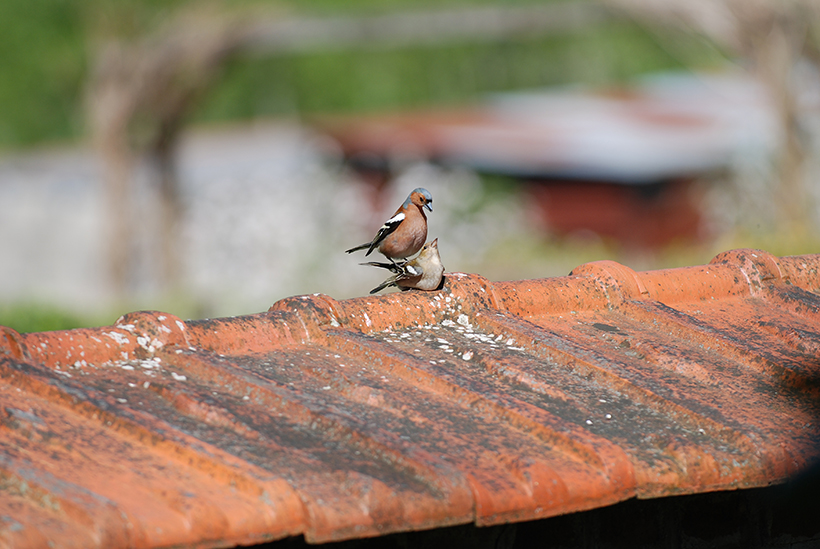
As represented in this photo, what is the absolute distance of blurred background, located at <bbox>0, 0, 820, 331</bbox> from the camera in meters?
9.44

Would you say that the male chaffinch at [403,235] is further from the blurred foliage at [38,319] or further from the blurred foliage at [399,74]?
the blurred foliage at [399,74]

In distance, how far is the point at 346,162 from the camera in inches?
544

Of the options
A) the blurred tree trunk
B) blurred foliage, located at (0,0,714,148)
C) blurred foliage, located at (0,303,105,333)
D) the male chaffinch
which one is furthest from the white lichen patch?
blurred foliage, located at (0,0,714,148)

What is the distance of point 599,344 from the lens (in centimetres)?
287

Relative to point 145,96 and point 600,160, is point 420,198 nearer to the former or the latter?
point 145,96

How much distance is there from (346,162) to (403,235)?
34.9ft

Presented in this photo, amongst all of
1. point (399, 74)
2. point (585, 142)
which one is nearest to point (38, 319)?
point (585, 142)

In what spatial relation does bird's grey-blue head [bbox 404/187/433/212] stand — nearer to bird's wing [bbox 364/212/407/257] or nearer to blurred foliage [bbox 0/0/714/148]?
bird's wing [bbox 364/212/407/257]

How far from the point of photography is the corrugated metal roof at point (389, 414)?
5.79 feet

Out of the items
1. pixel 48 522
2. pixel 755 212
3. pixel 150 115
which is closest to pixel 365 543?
pixel 48 522

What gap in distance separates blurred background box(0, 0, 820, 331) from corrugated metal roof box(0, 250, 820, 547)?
4420 millimetres

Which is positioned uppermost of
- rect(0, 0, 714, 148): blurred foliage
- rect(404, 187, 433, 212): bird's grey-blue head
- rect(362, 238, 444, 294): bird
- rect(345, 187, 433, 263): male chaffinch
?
rect(0, 0, 714, 148): blurred foliage

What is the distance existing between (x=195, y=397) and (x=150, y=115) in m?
8.84

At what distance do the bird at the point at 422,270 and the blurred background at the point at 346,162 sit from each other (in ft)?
14.0
